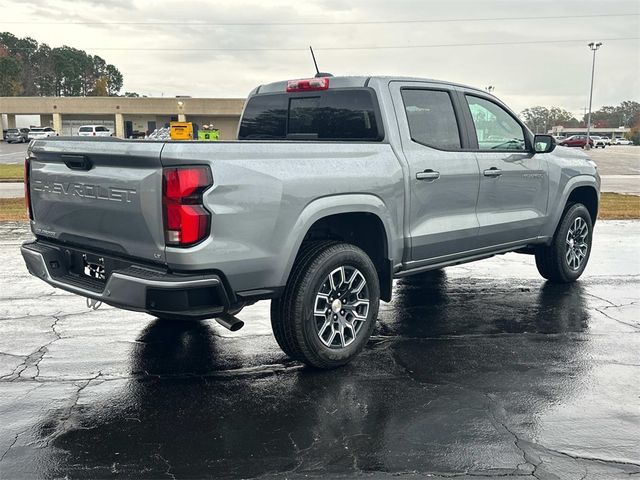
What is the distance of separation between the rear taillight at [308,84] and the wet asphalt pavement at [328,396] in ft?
6.85

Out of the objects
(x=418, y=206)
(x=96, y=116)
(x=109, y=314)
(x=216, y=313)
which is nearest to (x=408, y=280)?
(x=418, y=206)

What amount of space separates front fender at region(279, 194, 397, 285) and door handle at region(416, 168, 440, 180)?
0.47m

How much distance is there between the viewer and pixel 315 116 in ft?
18.4

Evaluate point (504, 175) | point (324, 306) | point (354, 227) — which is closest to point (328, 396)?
point (324, 306)

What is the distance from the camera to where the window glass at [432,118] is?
5.31 meters

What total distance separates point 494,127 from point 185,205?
352cm

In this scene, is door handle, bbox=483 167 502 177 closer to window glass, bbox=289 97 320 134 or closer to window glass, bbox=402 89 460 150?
window glass, bbox=402 89 460 150

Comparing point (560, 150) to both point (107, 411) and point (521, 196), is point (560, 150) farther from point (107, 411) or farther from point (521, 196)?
point (107, 411)

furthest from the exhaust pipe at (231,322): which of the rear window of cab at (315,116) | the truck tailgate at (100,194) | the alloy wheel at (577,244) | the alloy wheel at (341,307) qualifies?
the alloy wheel at (577,244)

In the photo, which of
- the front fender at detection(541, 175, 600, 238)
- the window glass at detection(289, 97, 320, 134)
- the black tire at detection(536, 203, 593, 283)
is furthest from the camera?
the black tire at detection(536, 203, 593, 283)

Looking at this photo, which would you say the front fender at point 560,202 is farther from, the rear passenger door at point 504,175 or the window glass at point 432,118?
the window glass at point 432,118

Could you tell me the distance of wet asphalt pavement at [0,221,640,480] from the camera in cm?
340

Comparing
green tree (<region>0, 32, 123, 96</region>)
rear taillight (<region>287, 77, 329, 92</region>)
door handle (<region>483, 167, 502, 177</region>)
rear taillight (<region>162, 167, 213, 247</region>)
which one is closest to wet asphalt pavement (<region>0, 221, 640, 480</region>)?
rear taillight (<region>162, 167, 213, 247</region>)

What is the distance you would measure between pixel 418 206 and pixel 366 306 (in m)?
0.92
